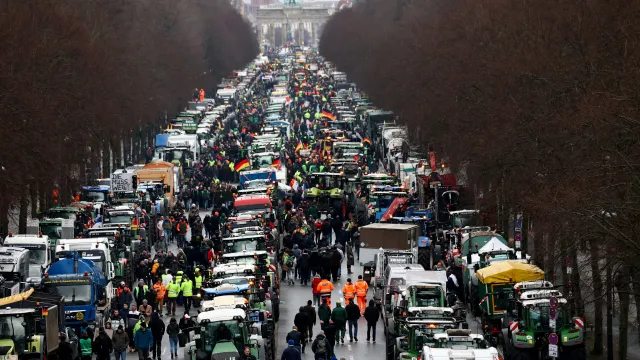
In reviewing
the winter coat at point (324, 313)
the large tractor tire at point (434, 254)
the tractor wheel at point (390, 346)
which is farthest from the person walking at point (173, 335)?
the large tractor tire at point (434, 254)

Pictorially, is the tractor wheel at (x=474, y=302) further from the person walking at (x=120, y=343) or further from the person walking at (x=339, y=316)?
the person walking at (x=120, y=343)

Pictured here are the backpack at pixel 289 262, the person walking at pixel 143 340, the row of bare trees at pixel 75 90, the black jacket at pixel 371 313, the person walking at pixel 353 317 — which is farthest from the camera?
the row of bare trees at pixel 75 90

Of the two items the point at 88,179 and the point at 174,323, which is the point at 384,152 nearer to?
the point at 88,179

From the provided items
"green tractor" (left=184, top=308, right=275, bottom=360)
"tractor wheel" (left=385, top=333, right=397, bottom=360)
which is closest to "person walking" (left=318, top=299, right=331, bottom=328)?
"tractor wheel" (left=385, top=333, right=397, bottom=360)

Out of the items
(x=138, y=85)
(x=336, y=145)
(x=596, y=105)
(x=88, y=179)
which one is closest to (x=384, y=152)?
(x=336, y=145)

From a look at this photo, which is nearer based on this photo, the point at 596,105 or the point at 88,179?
the point at 596,105
